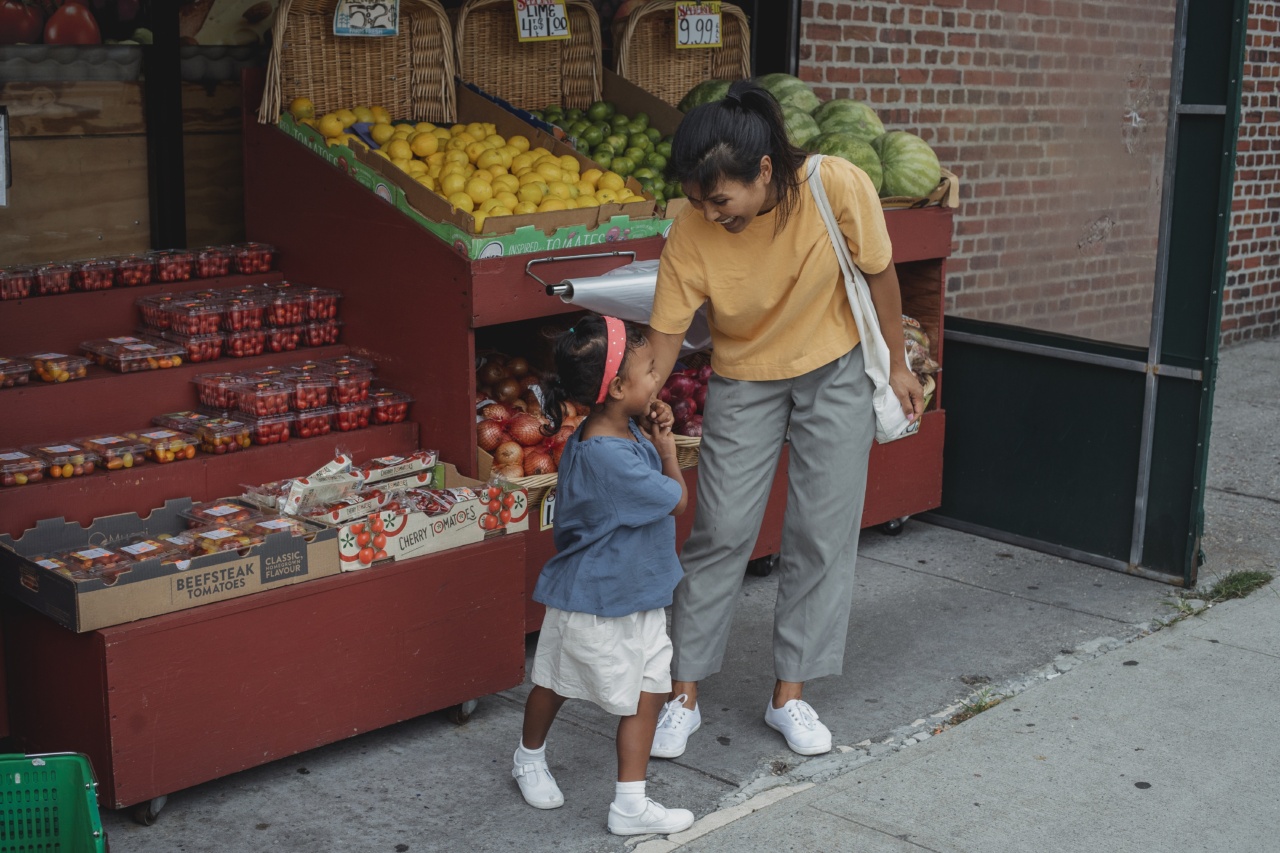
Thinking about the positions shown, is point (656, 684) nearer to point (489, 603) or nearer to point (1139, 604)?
point (489, 603)

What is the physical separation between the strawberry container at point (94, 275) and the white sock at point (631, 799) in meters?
2.33

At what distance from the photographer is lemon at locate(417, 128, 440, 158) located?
484cm

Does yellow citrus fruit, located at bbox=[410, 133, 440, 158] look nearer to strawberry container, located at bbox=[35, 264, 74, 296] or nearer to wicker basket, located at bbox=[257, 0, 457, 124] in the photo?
wicker basket, located at bbox=[257, 0, 457, 124]

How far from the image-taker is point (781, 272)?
3.69 metres

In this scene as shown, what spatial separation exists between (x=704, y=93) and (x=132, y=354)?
2.70m

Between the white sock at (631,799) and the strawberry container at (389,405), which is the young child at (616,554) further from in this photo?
the strawberry container at (389,405)

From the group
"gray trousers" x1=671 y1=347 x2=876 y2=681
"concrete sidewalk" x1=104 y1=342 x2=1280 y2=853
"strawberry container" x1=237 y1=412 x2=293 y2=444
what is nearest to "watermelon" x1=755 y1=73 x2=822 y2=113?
"concrete sidewalk" x1=104 y1=342 x2=1280 y2=853

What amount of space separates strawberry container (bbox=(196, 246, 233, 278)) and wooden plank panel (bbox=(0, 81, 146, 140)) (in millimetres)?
487

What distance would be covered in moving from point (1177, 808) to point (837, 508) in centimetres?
116

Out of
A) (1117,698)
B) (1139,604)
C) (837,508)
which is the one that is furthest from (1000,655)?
(837,508)

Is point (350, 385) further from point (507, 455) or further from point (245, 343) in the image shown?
point (507, 455)

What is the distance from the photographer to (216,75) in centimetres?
496

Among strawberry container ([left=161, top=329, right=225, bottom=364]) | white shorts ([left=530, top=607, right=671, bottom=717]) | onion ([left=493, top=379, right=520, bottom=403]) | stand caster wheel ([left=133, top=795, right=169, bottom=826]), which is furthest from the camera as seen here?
onion ([left=493, top=379, right=520, bottom=403])

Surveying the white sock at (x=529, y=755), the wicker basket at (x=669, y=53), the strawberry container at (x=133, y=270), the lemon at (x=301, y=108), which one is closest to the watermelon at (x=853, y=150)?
the wicker basket at (x=669, y=53)
